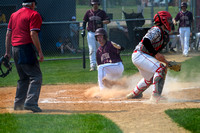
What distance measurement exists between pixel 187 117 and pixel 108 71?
9.38 ft

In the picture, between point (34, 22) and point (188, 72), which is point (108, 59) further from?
point (188, 72)

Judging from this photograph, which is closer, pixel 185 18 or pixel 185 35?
pixel 185 18

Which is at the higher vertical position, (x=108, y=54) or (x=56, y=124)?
(x=108, y=54)

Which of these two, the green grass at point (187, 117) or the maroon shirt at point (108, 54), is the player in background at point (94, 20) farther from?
the green grass at point (187, 117)

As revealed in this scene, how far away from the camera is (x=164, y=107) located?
20.0 feet

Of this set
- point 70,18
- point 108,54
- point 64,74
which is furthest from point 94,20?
point 70,18

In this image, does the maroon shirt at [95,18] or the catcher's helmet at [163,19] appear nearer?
the catcher's helmet at [163,19]

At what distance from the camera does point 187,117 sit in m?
5.38

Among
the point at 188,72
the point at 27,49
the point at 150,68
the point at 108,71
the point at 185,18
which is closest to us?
the point at 27,49

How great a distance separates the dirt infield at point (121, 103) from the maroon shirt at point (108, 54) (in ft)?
2.01

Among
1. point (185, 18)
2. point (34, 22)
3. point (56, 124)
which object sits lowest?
point (56, 124)

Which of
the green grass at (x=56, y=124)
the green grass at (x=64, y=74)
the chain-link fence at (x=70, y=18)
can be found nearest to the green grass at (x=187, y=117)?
the green grass at (x=56, y=124)

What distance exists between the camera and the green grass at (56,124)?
4.88 metres

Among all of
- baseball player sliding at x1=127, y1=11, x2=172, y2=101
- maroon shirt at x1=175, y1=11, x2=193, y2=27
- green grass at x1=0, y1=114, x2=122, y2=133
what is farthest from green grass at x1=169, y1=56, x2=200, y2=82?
green grass at x1=0, y1=114, x2=122, y2=133
